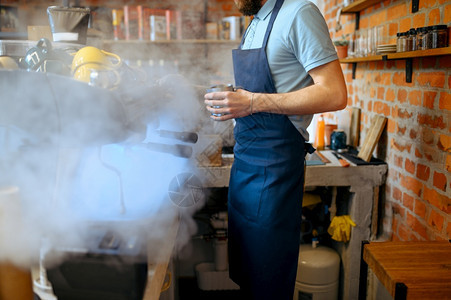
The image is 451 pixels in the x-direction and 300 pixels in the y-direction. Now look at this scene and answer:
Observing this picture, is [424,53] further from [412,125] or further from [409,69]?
[412,125]

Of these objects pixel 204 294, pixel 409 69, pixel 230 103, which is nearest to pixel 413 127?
pixel 409 69

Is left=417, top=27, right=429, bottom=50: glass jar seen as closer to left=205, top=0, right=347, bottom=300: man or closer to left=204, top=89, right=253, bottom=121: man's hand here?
left=205, top=0, right=347, bottom=300: man

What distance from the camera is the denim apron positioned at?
4.68 feet

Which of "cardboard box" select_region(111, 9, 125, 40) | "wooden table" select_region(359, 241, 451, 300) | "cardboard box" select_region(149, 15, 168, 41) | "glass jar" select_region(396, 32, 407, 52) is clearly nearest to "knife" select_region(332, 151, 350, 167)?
"glass jar" select_region(396, 32, 407, 52)

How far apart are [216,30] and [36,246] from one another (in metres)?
3.14

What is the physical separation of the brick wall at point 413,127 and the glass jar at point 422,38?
0.07 metres

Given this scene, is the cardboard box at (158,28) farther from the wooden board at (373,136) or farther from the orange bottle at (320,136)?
the wooden board at (373,136)

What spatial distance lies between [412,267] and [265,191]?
1.69 ft

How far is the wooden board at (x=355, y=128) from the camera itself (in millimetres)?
2462

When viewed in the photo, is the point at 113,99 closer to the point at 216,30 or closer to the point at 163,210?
the point at 163,210

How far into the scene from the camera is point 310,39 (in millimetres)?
1251

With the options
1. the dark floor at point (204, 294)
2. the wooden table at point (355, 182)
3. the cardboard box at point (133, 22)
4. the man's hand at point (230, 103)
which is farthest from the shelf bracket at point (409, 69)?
the cardboard box at point (133, 22)

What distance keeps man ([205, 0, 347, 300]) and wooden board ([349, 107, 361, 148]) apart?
1.00m

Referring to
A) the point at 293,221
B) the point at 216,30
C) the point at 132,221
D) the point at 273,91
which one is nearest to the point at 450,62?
the point at 273,91
